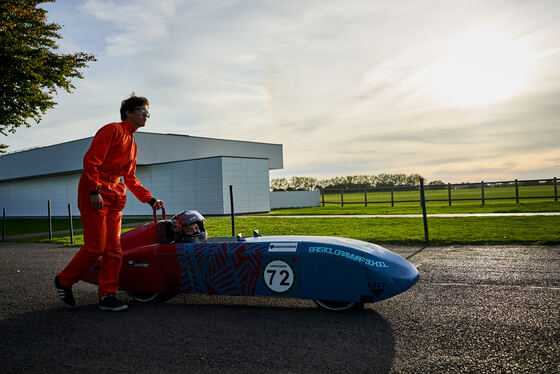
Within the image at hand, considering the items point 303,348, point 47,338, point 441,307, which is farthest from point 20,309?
point 441,307

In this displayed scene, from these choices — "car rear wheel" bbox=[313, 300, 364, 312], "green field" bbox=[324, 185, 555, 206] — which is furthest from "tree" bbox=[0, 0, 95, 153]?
"green field" bbox=[324, 185, 555, 206]

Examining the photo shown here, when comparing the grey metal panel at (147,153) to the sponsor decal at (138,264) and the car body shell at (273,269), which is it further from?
the car body shell at (273,269)

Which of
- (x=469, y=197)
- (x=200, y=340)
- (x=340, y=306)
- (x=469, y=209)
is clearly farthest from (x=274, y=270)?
(x=469, y=197)

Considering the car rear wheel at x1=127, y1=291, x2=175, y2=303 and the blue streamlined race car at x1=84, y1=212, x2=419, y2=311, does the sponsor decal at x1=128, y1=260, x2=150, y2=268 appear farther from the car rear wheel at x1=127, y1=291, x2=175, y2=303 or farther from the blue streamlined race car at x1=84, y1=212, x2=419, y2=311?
the car rear wheel at x1=127, y1=291, x2=175, y2=303

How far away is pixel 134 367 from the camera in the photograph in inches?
120

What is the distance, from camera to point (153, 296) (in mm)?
4984

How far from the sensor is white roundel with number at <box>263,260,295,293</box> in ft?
14.0

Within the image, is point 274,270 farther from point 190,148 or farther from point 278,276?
point 190,148

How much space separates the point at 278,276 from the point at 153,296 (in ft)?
5.38

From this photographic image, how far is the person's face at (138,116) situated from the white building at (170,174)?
2187 centimetres

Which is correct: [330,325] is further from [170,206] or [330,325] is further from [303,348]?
[170,206]

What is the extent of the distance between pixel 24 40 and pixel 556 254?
565 inches

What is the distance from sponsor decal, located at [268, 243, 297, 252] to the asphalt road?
636 millimetres

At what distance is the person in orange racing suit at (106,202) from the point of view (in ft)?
14.8
